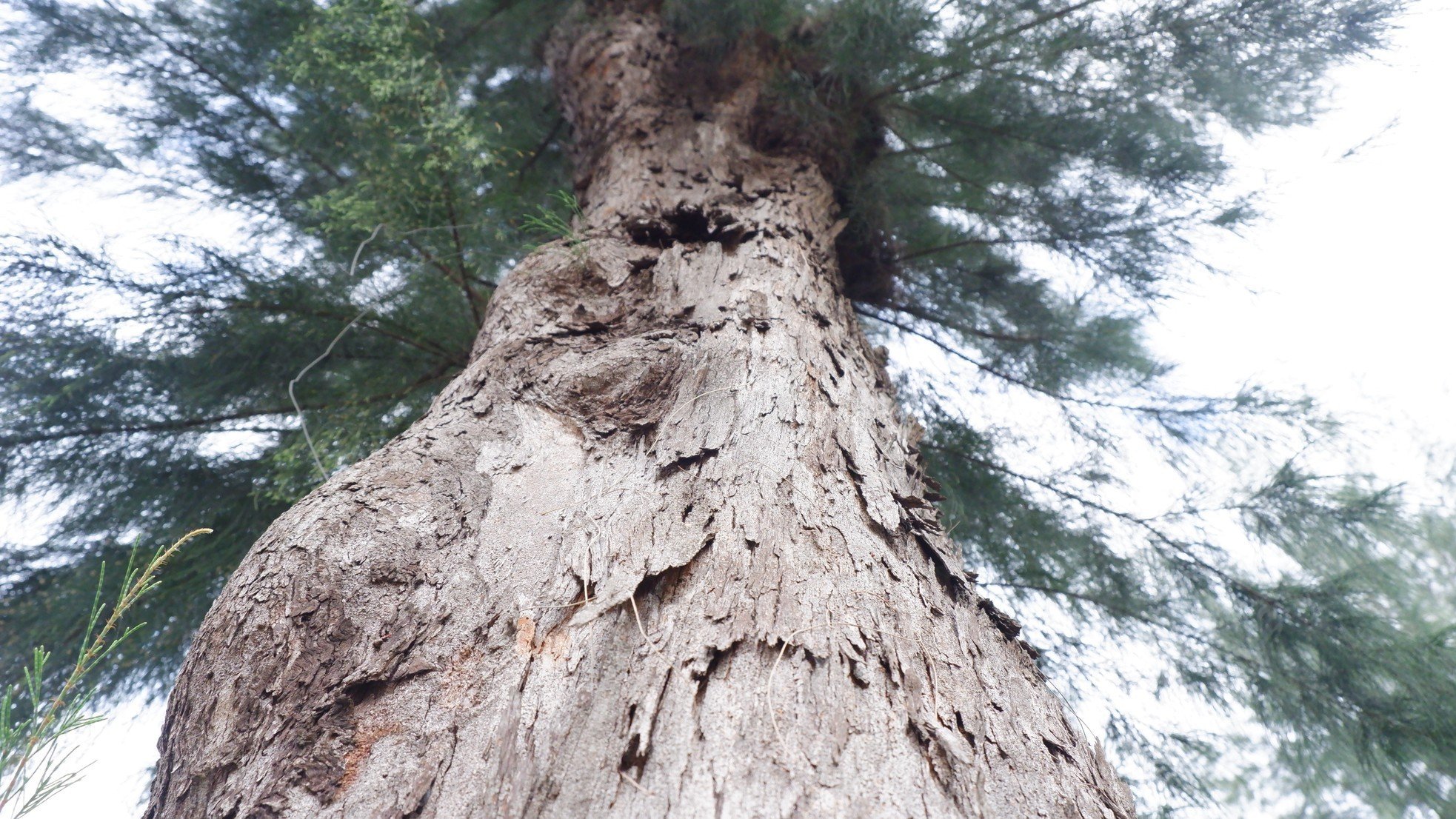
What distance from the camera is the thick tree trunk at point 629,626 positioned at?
81 cm

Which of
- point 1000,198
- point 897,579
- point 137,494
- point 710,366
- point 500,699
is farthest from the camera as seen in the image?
point 1000,198

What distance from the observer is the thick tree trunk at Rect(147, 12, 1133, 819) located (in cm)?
81

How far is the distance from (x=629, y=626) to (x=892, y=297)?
2.30 metres

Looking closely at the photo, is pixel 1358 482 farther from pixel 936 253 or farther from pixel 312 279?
pixel 312 279

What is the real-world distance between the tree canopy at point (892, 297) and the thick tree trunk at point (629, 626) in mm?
1182

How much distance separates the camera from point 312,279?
268 cm

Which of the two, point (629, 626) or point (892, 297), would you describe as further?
point (892, 297)

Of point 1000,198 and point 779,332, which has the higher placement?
point 779,332

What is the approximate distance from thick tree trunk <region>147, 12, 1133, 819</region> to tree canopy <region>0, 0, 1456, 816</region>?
1182 millimetres

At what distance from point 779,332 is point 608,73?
173 centimetres

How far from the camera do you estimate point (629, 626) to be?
97 cm

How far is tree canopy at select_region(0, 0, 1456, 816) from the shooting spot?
7.97 ft

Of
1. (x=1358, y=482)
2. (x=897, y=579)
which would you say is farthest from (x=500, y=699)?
(x=1358, y=482)

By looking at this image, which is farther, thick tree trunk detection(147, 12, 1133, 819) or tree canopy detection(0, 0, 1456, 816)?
tree canopy detection(0, 0, 1456, 816)
